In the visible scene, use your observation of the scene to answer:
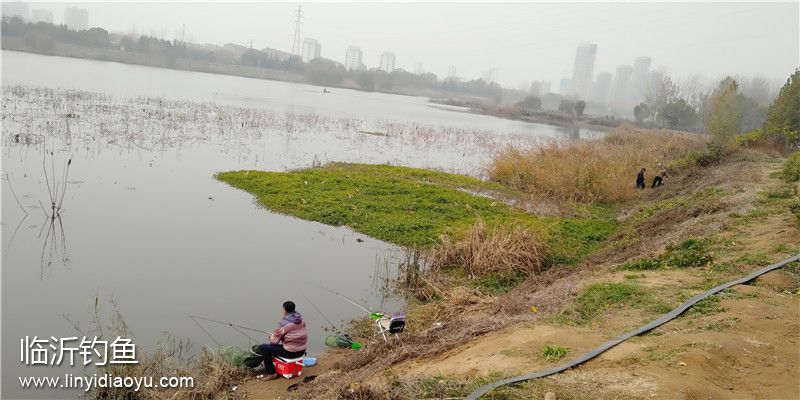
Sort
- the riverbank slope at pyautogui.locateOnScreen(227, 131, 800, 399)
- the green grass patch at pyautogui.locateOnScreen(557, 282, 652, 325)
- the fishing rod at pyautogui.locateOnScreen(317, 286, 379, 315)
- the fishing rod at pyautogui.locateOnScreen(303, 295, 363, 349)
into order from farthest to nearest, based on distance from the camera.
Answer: the fishing rod at pyautogui.locateOnScreen(317, 286, 379, 315), the fishing rod at pyautogui.locateOnScreen(303, 295, 363, 349), the green grass patch at pyautogui.locateOnScreen(557, 282, 652, 325), the riverbank slope at pyautogui.locateOnScreen(227, 131, 800, 399)

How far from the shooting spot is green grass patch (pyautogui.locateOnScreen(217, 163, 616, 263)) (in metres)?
13.0

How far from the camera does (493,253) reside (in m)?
10.6

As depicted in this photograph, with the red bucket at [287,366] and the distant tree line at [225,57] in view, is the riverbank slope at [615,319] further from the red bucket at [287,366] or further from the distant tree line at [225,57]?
the distant tree line at [225,57]

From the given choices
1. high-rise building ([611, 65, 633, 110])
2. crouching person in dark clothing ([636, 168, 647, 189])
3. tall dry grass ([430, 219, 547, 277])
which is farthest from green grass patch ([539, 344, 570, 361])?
high-rise building ([611, 65, 633, 110])

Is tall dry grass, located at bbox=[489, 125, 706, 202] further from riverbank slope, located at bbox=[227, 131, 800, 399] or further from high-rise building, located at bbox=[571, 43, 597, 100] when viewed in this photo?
high-rise building, located at bbox=[571, 43, 597, 100]

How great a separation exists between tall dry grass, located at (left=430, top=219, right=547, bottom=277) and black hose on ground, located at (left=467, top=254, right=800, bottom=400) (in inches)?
154

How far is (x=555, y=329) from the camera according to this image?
6504 millimetres

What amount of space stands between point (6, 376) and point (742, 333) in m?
7.89

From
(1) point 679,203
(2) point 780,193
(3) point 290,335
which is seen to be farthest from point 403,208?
(2) point 780,193

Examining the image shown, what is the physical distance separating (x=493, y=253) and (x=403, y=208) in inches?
180

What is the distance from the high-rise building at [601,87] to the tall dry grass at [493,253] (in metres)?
167

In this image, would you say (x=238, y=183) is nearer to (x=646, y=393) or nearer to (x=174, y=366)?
(x=174, y=366)

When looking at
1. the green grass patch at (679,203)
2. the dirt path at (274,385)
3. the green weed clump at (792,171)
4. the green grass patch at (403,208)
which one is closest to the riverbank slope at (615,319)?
the dirt path at (274,385)

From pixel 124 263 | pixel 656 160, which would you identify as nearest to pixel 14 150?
pixel 124 263
